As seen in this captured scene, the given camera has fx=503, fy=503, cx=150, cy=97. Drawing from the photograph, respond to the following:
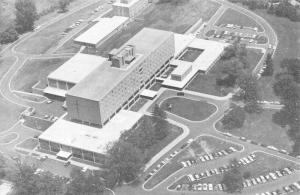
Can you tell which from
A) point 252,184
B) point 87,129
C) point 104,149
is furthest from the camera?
point 87,129

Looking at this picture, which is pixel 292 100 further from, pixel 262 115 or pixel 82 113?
pixel 82 113

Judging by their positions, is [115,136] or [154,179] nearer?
[154,179]

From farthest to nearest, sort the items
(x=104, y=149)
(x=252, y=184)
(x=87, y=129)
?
1. (x=87, y=129)
2. (x=104, y=149)
3. (x=252, y=184)

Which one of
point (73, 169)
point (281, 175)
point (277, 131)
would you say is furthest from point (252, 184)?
point (73, 169)

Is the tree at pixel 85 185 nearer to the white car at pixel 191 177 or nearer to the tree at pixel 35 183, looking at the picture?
the tree at pixel 35 183

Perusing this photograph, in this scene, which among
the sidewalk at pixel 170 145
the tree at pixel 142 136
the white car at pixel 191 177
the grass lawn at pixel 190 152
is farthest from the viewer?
the sidewalk at pixel 170 145

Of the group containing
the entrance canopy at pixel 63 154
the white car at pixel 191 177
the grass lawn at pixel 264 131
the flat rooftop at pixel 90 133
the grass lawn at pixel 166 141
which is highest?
the flat rooftop at pixel 90 133

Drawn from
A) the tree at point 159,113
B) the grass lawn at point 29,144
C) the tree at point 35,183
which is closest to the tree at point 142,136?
the tree at point 159,113
